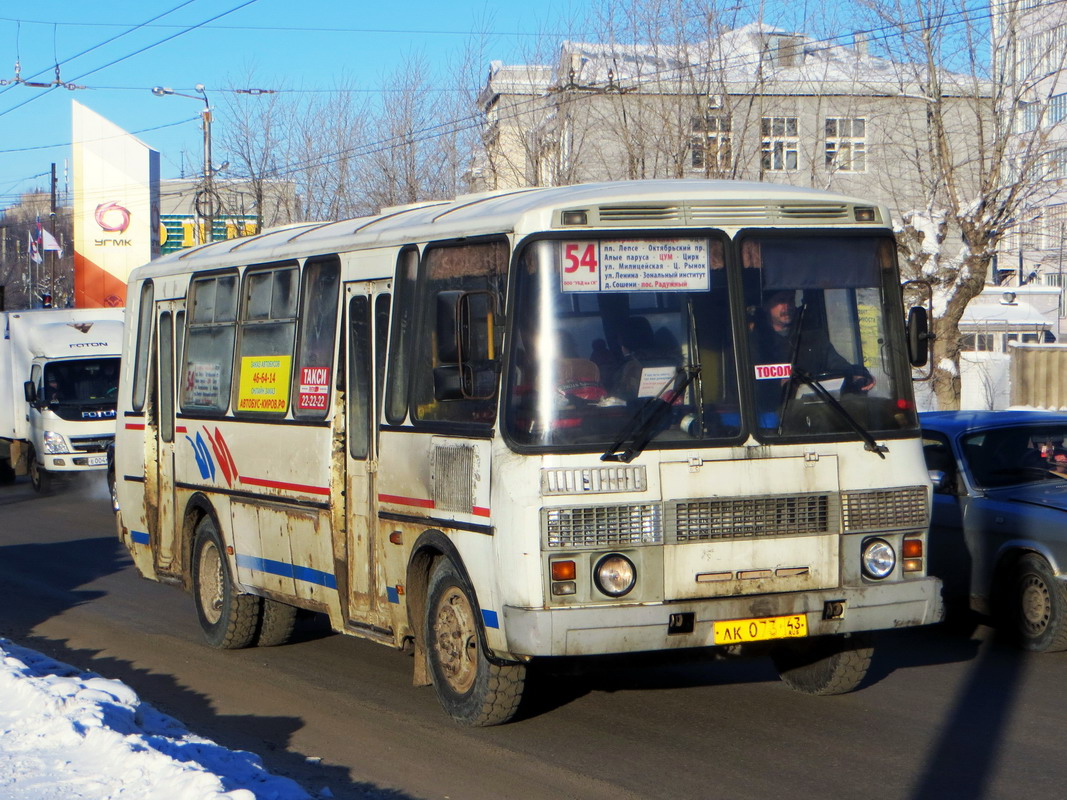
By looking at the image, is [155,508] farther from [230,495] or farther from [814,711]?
[814,711]

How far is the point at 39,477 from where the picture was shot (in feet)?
83.0

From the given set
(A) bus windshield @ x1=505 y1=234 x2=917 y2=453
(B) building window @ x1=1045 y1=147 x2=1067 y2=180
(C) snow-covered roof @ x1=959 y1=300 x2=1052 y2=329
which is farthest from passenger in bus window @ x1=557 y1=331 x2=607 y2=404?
(C) snow-covered roof @ x1=959 y1=300 x2=1052 y2=329

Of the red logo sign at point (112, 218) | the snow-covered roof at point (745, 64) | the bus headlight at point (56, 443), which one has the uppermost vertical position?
the red logo sign at point (112, 218)

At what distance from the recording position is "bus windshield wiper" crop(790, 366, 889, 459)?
6.96 metres

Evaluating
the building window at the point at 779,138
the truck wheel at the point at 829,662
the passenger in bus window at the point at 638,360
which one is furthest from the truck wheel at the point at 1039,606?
the building window at the point at 779,138

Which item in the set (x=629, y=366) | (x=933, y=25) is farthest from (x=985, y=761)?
(x=933, y=25)

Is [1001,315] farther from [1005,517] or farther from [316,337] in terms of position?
[316,337]

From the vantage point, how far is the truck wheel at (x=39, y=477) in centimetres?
2509

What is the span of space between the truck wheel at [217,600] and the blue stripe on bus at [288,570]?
35 cm

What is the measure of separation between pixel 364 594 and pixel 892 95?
554 inches

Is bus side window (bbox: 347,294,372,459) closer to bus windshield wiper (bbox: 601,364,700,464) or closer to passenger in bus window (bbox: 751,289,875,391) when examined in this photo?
bus windshield wiper (bbox: 601,364,700,464)

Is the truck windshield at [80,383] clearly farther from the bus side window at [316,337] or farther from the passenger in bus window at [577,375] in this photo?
the passenger in bus window at [577,375]

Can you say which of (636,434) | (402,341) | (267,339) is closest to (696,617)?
(636,434)

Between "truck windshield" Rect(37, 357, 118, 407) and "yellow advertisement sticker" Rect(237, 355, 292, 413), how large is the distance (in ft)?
52.3
